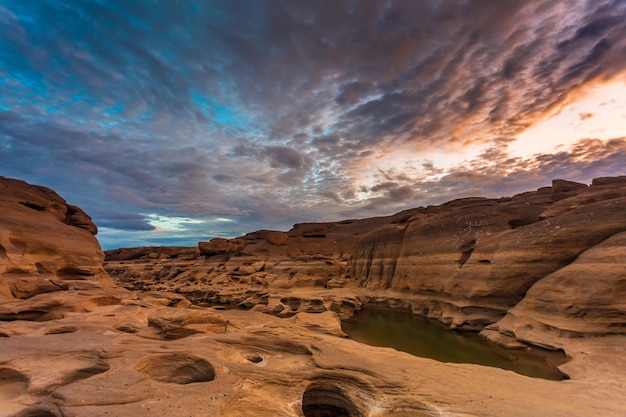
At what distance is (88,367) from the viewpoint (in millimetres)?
6180

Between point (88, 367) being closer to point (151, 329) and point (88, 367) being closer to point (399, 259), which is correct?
point (151, 329)

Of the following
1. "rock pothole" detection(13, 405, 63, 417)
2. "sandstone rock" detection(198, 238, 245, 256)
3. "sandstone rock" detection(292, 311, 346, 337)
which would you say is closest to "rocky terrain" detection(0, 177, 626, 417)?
"rock pothole" detection(13, 405, 63, 417)

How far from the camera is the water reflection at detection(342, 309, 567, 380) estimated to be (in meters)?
10.3

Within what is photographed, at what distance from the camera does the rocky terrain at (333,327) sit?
5363mm

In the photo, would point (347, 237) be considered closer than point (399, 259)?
No

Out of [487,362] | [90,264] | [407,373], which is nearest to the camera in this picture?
[407,373]

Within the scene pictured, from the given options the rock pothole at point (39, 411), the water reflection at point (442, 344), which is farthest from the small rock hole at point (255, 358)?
the water reflection at point (442, 344)

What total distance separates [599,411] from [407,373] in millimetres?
3211

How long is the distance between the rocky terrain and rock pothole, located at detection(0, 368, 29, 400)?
3cm

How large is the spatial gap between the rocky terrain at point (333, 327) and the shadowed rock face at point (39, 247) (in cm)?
8

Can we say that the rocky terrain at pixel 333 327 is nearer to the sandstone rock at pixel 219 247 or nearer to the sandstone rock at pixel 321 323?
the sandstone rock at pixel 321 323

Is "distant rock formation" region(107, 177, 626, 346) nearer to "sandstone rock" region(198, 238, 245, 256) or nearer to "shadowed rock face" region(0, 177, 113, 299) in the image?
"sandstone rock" region(198, 238, 245, 256)

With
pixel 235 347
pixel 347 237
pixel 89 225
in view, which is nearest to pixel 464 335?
pixel 235 347

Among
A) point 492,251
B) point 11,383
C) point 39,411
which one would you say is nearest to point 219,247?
point 492,251
